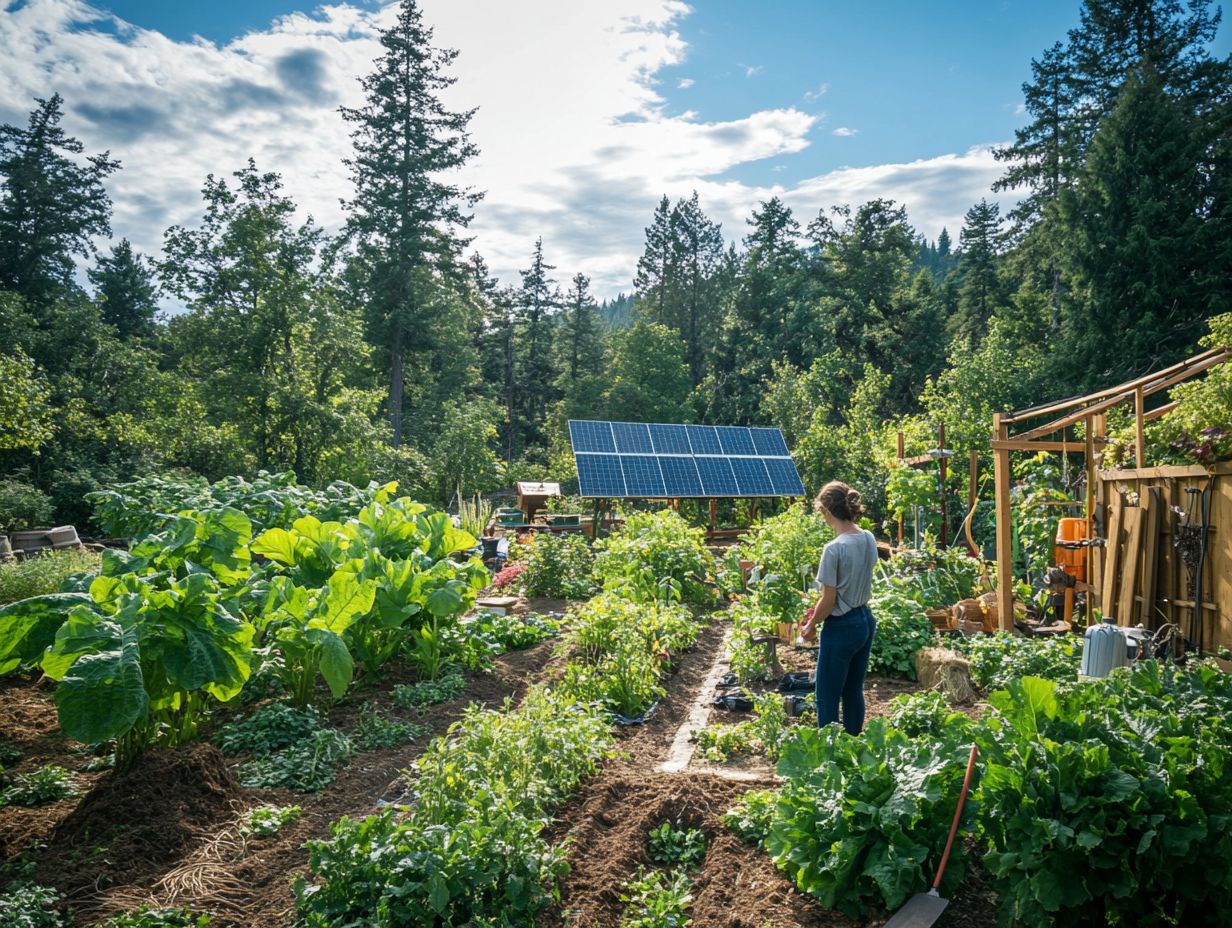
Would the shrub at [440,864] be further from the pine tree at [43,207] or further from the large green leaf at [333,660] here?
the pine tree at [43,207]

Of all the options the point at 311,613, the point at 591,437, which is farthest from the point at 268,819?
the point at 591,437

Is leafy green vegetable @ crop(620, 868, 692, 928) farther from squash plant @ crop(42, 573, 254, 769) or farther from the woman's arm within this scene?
squash plant @ crop(42, 573, 254, 769)

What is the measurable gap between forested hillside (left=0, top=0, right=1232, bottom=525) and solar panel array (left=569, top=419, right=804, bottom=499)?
2.17 meters

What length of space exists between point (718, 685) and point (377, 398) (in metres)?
13.4

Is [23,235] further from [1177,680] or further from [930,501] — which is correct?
[1177,680]

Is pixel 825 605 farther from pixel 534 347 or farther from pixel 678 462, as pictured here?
pixel 534 347

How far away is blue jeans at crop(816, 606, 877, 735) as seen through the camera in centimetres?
435

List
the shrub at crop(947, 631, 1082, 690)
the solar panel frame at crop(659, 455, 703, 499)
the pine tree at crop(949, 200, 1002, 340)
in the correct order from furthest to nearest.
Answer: the pine tree at crop(949, 200, 1002, 340), the solar panel frame at crop(659, 455, 703, 499), the shrub at crop(947, 631, 1082, 690)

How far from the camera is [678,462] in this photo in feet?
54.7

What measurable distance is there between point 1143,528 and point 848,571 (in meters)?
4.30

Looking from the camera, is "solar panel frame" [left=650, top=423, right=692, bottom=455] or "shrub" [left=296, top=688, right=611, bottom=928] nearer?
"shrub" [left=296, top=688, right=611, bottom=928]

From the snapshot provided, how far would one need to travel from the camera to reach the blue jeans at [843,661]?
14.3ft

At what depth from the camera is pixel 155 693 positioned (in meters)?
4.19

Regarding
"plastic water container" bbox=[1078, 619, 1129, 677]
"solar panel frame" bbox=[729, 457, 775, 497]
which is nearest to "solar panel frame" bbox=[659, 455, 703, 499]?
"solar panel frame" bbox=[729, 457, 775, 497]
